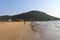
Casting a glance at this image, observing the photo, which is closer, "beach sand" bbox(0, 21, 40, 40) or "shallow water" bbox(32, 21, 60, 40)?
"beach sand" bbox(0, 21, 40, 40)

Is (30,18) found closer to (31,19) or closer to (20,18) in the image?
(31,19)

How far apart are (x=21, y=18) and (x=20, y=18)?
31.0 inches

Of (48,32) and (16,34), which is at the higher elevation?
(16,34)

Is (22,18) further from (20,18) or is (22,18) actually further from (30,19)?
(30,19)

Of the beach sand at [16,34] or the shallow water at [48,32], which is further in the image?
the shallow water at [48,32]

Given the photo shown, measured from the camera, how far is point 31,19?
70375mm

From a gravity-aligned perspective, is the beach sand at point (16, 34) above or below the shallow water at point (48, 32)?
above

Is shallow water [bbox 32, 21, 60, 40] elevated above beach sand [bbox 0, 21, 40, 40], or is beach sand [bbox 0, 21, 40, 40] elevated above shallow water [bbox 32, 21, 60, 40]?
beach sand [bbox 0, 21, 40, 40]

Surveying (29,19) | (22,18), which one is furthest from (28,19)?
(22,18)

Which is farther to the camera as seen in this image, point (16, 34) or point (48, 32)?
point (48, 32)

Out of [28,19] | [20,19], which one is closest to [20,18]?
[20,19]

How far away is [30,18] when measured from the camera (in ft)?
232

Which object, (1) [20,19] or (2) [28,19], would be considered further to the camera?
(2) [28,19]

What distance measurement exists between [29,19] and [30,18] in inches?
30.1
